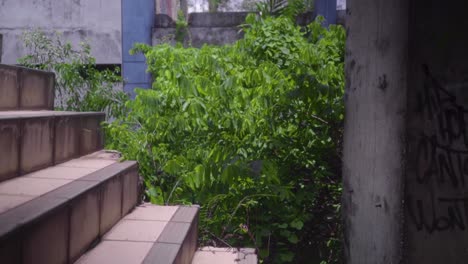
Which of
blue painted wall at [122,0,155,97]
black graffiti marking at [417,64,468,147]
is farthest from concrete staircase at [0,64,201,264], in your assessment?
blue painted wall at [122,0,155,97]

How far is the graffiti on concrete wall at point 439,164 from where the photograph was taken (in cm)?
239

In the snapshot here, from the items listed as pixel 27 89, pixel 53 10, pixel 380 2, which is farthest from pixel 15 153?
pixel 53 10

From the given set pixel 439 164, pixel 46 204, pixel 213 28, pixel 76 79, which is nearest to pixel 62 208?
pixel 46 204

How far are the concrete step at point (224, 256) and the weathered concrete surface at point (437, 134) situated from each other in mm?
944

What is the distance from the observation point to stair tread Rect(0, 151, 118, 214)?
185 cm

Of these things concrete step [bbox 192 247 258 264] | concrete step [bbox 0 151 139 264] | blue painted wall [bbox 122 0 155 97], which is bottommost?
concrete step [bbox 192 247 258 264]

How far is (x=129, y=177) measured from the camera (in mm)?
2754

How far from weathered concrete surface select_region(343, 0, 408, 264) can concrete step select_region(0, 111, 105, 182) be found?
1754 mm

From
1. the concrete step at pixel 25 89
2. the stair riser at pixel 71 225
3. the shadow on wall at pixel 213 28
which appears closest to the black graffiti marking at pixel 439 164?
the stair riser at pixel 71 225

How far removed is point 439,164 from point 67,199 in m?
1.99

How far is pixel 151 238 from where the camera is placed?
7.55 feet

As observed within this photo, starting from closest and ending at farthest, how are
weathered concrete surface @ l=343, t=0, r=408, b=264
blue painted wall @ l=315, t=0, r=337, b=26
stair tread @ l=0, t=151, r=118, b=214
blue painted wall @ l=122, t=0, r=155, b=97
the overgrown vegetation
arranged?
1. stair tread @ l=0, t=151, r=118, b=214
2. weathered concrete surface @ l=343, t=0, r=408, b=264
3. the overgrown vegetation
4. blue painted wall @ l=315, t=0, r=337, b=26
5. blue painted wall @ l=122, t=0, r=155, b=97

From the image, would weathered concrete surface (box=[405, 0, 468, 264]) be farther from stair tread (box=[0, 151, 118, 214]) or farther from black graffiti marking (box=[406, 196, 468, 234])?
stair tread (box=[0, 151, 118, 214])

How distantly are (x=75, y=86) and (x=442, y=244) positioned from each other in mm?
3415
